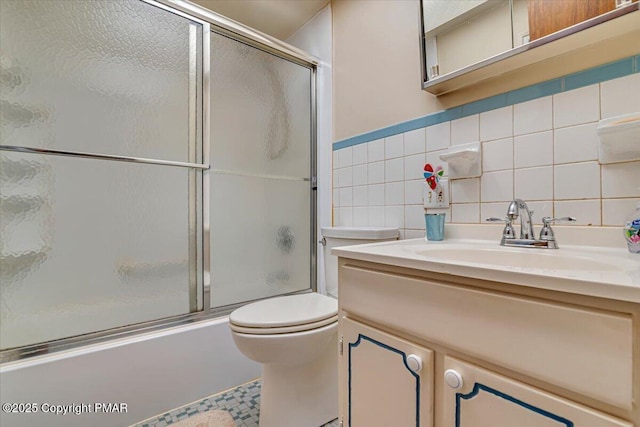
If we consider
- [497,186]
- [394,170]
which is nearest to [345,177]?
[394,170]

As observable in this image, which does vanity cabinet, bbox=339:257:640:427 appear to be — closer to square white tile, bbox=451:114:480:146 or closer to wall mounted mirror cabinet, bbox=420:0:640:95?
square white tile, bbox=451:114:480:146

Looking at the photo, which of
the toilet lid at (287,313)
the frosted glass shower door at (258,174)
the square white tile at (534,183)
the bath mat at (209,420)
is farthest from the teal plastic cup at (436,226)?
the bath mat at (209,420)

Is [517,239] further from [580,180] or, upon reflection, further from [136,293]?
[136,293]

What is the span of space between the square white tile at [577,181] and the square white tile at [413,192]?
1.41ft

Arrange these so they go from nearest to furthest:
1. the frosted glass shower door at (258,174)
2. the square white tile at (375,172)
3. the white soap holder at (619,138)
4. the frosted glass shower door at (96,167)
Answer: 1. the white soap holder at (619,138)
2. the frosted glass shower door at (96,167)
3. the square white tile at (375,172)
4. the frosted glass shower door at (258,174)

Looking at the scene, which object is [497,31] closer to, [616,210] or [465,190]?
[465,190]

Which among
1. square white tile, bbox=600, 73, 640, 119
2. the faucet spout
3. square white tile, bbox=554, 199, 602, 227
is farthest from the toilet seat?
square white tile, bbox=600, 73, 640, 119

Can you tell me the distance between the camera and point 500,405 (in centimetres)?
48

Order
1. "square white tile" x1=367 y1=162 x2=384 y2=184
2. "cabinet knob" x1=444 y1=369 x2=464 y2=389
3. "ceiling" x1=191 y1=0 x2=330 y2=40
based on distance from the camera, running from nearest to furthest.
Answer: "cabinet knob" x1=444 y1=369 x2=464 y2=389, "square white tile" x1=367 y1=162 x2=384 y2=184, "ceiling" x1=191 y1=0 x2=330 y2=40

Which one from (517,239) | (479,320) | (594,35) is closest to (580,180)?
(517,239)

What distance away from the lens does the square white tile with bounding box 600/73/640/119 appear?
70cm

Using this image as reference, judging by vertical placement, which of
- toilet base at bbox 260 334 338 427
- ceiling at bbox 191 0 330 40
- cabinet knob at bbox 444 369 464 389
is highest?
ceiling at bbox 191 0 330 40

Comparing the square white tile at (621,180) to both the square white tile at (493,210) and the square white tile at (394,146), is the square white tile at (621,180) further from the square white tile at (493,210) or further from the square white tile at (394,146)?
the square white tile at (394,146)

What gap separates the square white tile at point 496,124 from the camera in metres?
0.92
